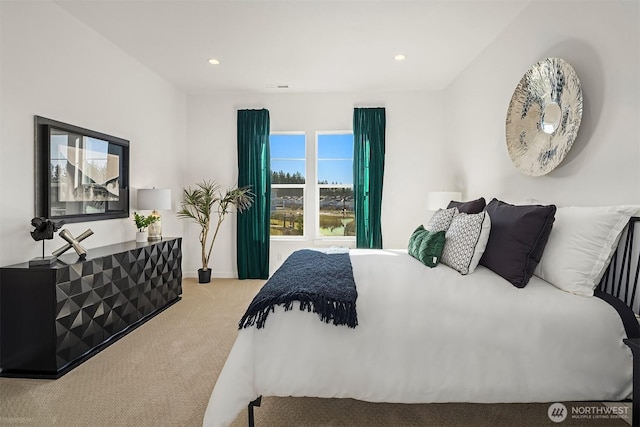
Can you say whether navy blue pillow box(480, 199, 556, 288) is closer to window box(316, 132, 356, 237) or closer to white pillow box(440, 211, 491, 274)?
white pillow box(440, 211, 491, 274)

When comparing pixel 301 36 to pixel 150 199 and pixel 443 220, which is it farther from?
pixel 150 199

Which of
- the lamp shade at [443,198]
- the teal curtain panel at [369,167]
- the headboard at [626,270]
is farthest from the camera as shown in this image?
the teal curtain panel at [369,167]

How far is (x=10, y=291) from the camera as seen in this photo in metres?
2.37

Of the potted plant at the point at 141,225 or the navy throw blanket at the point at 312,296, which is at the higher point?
the potted plant at the point at 141,225

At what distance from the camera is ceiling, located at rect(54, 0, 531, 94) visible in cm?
289

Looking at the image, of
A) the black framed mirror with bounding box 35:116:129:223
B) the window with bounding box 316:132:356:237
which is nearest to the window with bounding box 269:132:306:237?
the window with bounding box 316:132:356:237

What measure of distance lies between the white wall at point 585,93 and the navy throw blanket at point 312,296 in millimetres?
Result: 1642

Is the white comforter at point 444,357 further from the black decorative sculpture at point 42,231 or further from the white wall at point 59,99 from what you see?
the white wall at point 59,99

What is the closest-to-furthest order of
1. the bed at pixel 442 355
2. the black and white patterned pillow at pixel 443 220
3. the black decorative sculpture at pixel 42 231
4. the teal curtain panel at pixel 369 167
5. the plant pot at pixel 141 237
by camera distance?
the bed at pixel 442 355
the black decorative sculpture at pixel 42 231
the black and white patterned pillow at pixel 443 220
the plant pot at pixel 141 237
the teal curtain panel at pixel 369 167

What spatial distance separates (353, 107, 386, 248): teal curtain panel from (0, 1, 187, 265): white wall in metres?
2.73

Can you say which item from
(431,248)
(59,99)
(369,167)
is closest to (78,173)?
(59,99)

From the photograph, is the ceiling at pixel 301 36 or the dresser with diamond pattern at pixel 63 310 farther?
the ceiling at pixel 301 36

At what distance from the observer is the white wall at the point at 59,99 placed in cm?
250

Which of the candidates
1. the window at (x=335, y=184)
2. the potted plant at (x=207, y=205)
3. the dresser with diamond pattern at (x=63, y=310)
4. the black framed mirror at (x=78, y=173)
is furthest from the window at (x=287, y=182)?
the dresser with diamond pattern at (x=63, y=310)
